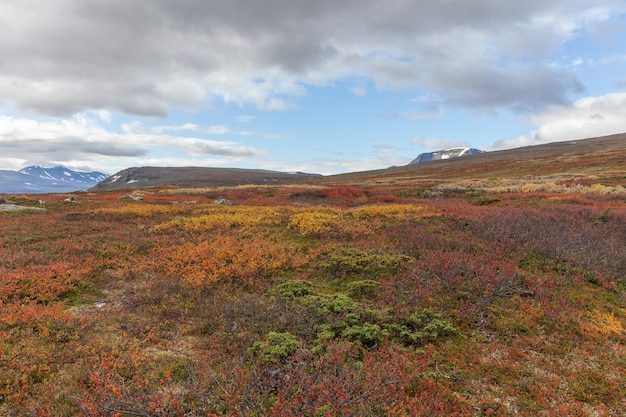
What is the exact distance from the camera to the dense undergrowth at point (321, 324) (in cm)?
596

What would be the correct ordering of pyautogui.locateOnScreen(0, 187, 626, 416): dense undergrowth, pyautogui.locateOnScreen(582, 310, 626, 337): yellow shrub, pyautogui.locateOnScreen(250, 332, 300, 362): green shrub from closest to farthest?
pyautogui.locateOnScreen(0, 187, 626, 416): dense undergrowth, pyautogui.locateOnScreen(250, 332, 300, 362): green shrub, pyautogui.locateOnScreen(582, 310, 626, 337): yellow shrub

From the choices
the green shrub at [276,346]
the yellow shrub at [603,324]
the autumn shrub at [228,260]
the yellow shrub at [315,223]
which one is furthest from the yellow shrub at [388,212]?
the green shrub at [276,346]

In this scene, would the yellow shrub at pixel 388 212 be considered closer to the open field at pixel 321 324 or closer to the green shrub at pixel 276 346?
the open field at pixel 321 324

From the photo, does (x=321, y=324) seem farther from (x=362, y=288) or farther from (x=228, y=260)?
(x=228, y=260)

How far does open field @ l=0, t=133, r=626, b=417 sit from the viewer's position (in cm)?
596

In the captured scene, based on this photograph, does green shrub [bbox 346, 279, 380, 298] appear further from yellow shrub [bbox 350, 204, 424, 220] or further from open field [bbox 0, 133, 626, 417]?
yellow shrub [bbox 350, 204, 424, 220]

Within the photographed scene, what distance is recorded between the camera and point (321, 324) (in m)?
8.57

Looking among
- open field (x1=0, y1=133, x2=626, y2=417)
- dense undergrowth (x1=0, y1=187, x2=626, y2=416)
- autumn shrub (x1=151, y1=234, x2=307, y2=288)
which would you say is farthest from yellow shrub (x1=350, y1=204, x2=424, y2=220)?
autumn shrub (x1=151, y1=234, x2=307, y2=288)

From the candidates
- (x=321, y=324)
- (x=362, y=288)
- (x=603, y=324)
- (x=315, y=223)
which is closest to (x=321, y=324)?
(x=321, y=324)

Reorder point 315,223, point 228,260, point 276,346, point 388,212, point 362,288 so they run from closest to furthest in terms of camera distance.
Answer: point 276,346, point 362,288, point 228,260, point 315,223, point 388,212

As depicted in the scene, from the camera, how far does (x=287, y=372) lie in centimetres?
650

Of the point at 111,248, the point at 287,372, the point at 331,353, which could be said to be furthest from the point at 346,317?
the point at 111,248

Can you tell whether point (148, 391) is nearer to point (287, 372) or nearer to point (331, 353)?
point (287, 372)

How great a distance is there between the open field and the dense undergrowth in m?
0.05
